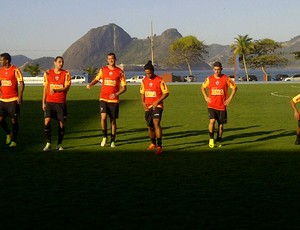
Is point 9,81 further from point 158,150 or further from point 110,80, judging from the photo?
point 158,150

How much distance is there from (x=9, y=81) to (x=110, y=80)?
2.19m

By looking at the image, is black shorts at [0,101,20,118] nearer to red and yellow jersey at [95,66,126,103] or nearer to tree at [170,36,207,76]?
red and yellow jersey at [95,66,126,103]

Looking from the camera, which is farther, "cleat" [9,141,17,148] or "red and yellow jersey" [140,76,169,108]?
"cleat" [9,141,17,148]

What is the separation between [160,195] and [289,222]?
1.91 meters

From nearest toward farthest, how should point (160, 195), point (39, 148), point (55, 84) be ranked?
point (160, 195) → point (55, 84) → point (39, 148)

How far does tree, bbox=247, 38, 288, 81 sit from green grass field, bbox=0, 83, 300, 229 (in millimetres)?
97578

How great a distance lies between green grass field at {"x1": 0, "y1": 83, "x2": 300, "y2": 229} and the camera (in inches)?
241

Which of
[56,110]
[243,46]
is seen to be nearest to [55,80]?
[56,110]

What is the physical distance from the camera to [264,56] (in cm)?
11125

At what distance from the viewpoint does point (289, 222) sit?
5.97 metres

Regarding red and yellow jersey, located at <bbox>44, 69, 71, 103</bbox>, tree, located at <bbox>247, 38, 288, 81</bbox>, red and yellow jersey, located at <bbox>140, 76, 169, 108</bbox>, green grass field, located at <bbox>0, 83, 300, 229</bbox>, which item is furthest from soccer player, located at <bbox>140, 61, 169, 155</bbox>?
tree, located at <bbox>247, 38, 288, 81</bbox>

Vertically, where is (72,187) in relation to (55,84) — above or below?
below

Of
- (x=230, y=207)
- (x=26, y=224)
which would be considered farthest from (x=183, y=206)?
(x=26, y=224)

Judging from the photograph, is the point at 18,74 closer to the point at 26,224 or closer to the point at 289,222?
the point at 26,224
